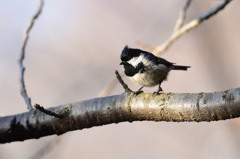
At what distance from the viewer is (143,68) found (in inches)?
144

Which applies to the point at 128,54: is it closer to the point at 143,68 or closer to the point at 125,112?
the point at 143,68

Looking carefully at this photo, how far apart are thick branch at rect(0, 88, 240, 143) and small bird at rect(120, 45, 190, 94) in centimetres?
109

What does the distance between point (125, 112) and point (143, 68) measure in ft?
4.15

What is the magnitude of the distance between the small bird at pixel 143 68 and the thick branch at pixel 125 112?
109 cm

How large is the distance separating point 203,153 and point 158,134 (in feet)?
3.33

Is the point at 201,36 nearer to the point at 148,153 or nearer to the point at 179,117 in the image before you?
the point at 148,153

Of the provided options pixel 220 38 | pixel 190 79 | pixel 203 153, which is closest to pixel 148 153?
pixel 203 153

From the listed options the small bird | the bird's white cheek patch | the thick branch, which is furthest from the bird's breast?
the thick branch

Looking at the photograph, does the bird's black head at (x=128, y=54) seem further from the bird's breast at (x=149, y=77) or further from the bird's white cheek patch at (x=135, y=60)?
the bird's breast at (x=149, y=77)

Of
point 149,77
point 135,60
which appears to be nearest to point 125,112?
point 149,77

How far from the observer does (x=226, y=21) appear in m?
6.66

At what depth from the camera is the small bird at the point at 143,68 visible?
3.63 m

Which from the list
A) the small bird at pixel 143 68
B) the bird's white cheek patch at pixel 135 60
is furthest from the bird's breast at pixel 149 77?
the bird's white cheek patch at pixel 135 60

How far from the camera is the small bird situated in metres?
3.63
